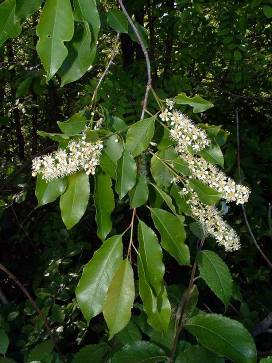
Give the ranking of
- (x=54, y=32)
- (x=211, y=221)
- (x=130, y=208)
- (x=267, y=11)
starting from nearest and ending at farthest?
(x=54, y=32)
(x=130, y=208)
(x=211, y=221)
(x=267, y=11)

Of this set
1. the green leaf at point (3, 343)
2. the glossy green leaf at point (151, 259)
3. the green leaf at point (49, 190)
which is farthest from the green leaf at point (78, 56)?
the green leaf at point (3, 343)

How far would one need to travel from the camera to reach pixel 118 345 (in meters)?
1.29

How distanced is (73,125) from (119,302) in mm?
360

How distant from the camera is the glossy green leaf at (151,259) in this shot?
0.90m

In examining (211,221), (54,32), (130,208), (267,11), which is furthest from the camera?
(267,11)

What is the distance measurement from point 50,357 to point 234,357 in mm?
587

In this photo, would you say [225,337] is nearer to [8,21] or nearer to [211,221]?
[211,221]

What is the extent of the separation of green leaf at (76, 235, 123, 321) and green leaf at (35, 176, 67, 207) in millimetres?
164

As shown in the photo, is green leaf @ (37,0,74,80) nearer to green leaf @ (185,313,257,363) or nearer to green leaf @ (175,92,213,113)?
green leaf @ (175,92,213,113)

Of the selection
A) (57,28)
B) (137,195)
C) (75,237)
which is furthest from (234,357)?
(75,237)

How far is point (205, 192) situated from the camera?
1038 millimetres

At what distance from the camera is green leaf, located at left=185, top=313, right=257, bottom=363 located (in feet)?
3.16

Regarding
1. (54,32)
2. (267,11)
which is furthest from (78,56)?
(267,11)

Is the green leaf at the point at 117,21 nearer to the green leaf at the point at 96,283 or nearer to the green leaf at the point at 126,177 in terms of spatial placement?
the green leaf at the point at 126,177
